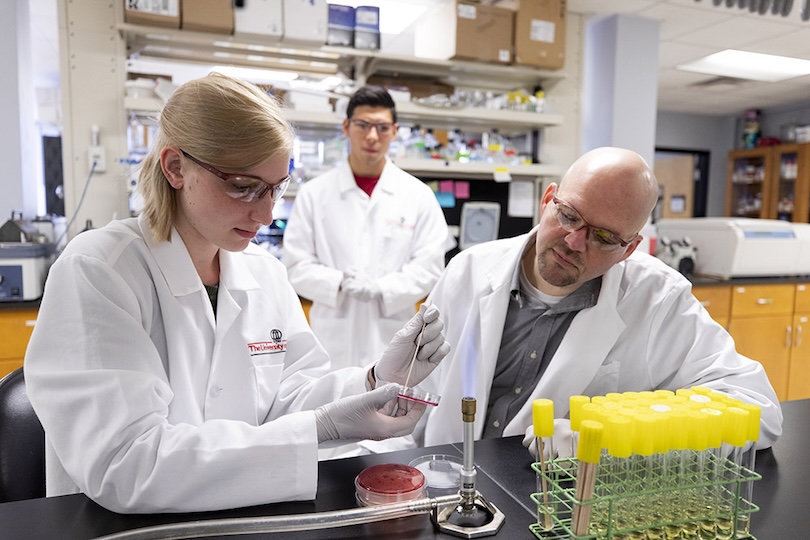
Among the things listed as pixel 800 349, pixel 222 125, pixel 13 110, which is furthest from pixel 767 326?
pixel 13 110

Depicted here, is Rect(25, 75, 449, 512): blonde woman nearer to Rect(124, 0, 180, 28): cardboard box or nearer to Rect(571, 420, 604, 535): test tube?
Rect(571, 420, 604, 535): test tube

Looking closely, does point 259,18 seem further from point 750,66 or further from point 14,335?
point 750,66

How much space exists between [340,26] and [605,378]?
2.50 m

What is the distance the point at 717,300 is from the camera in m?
3.77

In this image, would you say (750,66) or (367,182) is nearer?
(367,182)

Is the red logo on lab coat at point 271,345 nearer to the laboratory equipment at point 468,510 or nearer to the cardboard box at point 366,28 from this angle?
the laboratory equipment at point 468,510

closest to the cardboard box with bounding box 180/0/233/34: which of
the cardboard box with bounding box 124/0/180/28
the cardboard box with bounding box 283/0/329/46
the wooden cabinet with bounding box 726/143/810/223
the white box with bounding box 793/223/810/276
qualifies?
the cardboard box with bounding box 124/0/180/28

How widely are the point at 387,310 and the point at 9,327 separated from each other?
1667mm

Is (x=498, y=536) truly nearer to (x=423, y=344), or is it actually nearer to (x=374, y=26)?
(x=423, y=344)

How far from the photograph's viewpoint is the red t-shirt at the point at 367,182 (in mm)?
2779

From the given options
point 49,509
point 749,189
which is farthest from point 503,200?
point 749,189

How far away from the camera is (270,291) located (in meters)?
1.33

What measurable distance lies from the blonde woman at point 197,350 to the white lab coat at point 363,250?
123cm

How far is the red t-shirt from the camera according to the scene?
2779mm
